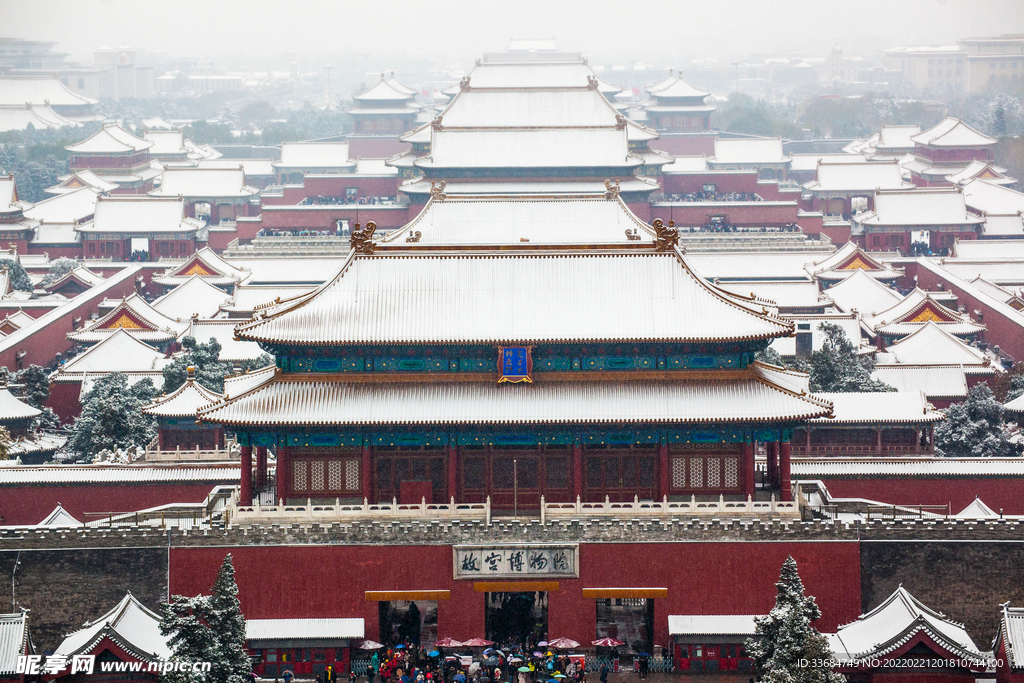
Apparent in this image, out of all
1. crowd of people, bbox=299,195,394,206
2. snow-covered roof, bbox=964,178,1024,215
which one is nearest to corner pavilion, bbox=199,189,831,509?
crowd of people, bbox=299,195,394,206

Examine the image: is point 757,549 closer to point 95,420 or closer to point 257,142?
point 95,420

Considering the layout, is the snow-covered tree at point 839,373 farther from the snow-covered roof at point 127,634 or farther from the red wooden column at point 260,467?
the snow-covered roof at point 127,634

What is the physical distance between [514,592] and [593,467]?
3.78 m

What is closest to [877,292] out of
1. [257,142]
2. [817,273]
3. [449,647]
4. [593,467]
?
[817,273]

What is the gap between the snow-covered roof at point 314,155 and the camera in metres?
104

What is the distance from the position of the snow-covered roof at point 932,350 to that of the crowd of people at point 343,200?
33.6m

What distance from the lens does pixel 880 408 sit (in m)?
48.9

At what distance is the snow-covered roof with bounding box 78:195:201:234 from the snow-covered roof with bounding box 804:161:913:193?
37631 millimetres

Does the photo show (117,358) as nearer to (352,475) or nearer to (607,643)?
(352,475)

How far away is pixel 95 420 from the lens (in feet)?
169

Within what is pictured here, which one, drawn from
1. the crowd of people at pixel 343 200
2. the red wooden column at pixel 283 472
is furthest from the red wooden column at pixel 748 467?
the crowd of people at pixel 343 200

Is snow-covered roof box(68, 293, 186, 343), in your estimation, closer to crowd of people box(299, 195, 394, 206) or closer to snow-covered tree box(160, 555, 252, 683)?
crowd of people box(299, 195, 394, 206)

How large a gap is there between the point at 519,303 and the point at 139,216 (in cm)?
5224

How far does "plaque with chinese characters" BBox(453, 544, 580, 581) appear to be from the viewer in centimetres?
3853
